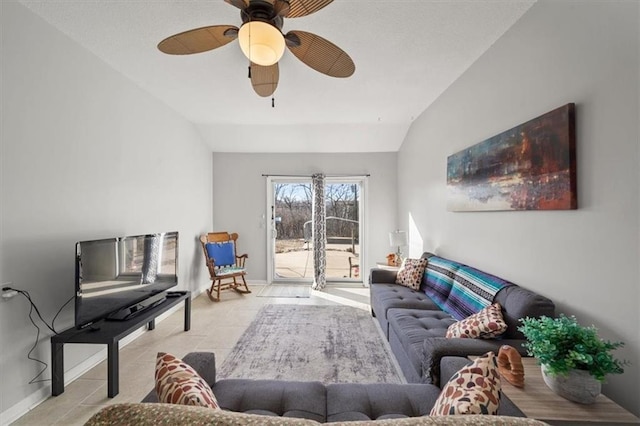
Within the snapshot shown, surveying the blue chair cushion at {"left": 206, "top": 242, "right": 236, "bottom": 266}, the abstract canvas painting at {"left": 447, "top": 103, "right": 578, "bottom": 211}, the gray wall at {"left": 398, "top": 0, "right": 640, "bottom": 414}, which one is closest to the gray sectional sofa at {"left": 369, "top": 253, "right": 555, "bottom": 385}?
the gray wall at {"left": 398, "top": 0, "right": 640, "bottom": 414}

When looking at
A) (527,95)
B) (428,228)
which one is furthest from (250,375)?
(527,95)

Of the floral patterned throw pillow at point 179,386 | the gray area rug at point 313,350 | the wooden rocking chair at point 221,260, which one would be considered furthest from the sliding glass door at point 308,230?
the floral patterned throw pillow at point 179,386

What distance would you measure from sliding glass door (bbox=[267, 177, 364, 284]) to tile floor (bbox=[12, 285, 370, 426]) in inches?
22.3

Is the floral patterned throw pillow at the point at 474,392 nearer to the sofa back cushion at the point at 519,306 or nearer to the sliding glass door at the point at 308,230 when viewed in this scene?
the sofa back cushion at the point at 519,306

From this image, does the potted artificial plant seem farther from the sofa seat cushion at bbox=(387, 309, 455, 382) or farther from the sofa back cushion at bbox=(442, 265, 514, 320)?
the sofa back cushion at bbox=(442, 265, 514, 320)

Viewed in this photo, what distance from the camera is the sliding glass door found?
17.4ft

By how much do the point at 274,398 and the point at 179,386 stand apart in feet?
1.92

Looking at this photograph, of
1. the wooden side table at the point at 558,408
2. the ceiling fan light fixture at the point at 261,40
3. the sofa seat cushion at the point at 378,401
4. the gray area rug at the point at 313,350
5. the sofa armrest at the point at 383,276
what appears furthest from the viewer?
the sofa armrest at the point at 383,276

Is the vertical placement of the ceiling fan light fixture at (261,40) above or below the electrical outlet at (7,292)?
above

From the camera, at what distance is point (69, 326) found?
7.26 ft

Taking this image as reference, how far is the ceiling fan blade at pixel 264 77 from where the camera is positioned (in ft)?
6.31

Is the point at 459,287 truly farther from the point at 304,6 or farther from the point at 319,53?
the point at 304,6

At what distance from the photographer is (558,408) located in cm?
116

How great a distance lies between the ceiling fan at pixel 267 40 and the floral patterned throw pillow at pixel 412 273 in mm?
2251
